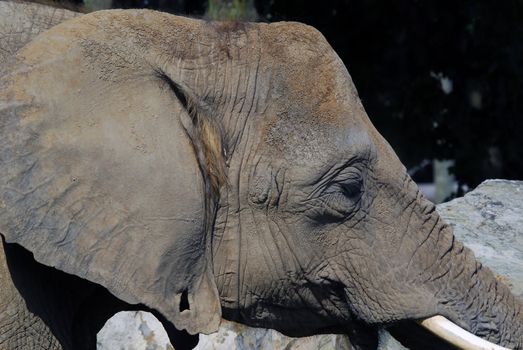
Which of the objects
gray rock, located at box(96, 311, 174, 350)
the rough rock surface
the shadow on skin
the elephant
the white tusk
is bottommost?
gray rock, located at box(96, 311, 174, 350)

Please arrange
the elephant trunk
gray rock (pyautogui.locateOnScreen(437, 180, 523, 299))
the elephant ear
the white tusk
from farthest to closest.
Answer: gray rock (pyautogui.locateOnScreen(437, 180, 523, 299)) → the elephant trunk → the white tusk → the elephant ear

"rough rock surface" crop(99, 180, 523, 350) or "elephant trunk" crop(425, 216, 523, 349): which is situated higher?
"elephant trunk" crop(425, 216, 523, 349)

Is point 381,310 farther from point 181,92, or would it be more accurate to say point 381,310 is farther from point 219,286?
point 181,92

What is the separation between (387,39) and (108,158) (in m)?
6.12

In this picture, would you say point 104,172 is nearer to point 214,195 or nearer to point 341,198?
point 214,195

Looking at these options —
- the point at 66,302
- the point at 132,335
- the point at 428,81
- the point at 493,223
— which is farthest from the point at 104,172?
the point at 428,81

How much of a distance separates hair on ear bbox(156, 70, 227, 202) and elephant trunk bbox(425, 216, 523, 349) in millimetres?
685

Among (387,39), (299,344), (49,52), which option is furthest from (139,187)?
(387,39)

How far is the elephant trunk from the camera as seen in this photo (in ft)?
13.0

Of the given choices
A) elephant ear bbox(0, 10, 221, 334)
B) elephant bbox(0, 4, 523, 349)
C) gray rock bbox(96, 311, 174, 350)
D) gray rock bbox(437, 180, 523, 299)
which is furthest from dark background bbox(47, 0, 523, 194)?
elephant ear bbox(0, 10, 221, 334)

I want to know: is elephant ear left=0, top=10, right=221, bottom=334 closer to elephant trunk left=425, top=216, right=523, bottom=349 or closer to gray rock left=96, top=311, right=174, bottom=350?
elephant trunk left=425, top=216, right=523, bottom=349

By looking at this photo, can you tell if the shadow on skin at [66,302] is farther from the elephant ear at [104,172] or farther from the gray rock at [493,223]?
the gray rock at [493,223]

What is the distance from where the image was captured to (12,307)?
3.65m

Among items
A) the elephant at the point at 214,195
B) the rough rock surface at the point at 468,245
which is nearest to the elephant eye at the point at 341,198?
the elephant at the point at 214,195
